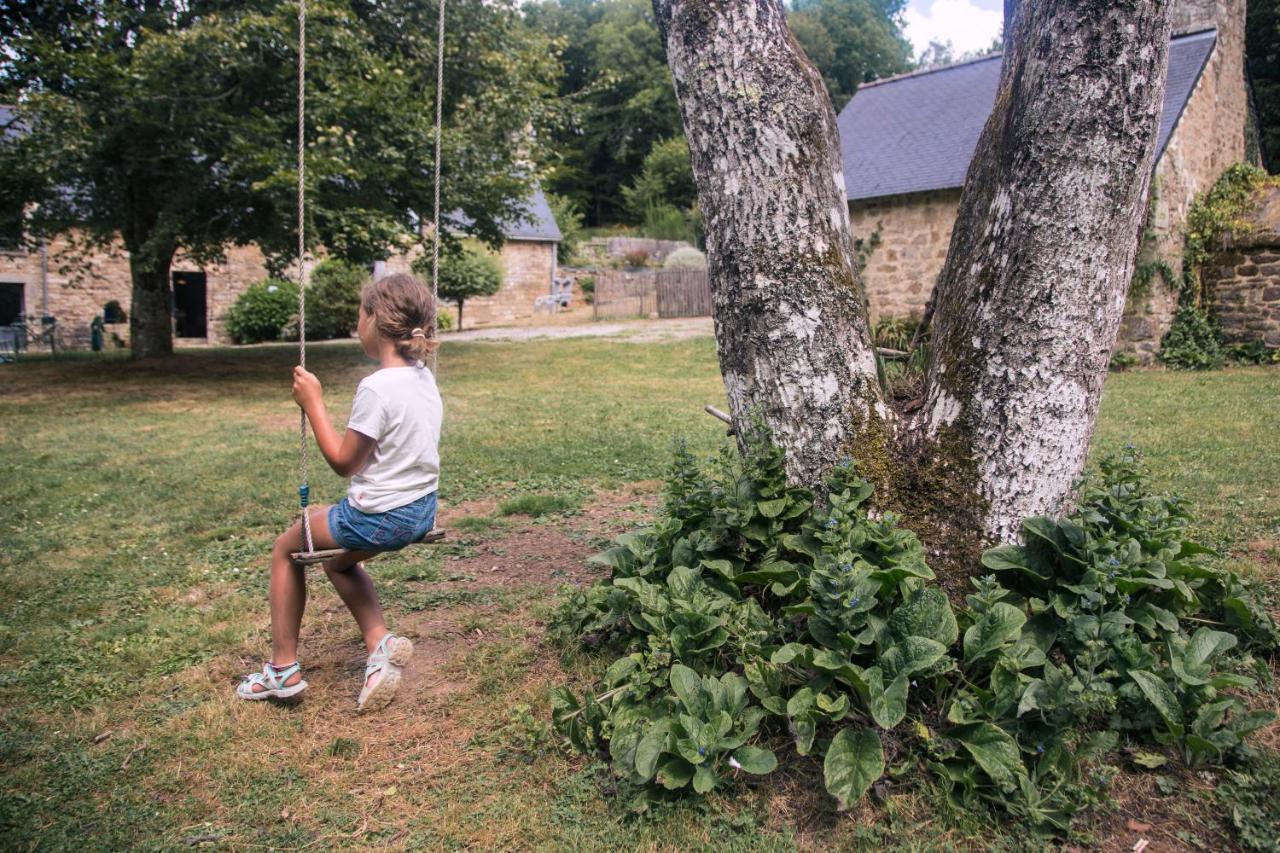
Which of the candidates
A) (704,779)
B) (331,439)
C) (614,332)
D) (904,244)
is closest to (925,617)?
(704,779)

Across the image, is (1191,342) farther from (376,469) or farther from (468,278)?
(468,278)

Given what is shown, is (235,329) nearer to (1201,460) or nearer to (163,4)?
(163,4)

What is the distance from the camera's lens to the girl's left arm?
9.11 ft

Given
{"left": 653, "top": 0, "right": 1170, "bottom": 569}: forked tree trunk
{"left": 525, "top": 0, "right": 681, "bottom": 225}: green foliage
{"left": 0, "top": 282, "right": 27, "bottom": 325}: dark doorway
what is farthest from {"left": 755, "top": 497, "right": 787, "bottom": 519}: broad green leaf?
{"left": 525, "top": 0, "right": 681, "bottom": 225}: green foliage

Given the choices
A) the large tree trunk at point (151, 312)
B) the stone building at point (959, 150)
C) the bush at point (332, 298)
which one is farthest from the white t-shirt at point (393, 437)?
the bush at point (332, 298)

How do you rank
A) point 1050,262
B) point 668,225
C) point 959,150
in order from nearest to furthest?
point 1050,262 → point 959,150 → point 668,225

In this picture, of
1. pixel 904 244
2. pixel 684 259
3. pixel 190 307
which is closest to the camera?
pixel 904 244

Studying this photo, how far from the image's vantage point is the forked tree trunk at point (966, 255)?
2666mm

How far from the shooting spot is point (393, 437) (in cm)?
289

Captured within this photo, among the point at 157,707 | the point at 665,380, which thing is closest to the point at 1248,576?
the point at 157,707

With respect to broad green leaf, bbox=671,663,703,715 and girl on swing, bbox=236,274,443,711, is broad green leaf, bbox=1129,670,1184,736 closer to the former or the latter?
broad green leaf, bbox=671,663,703,715

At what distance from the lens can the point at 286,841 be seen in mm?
2352

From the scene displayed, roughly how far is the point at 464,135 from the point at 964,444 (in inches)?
490

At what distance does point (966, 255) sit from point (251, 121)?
11.7m
